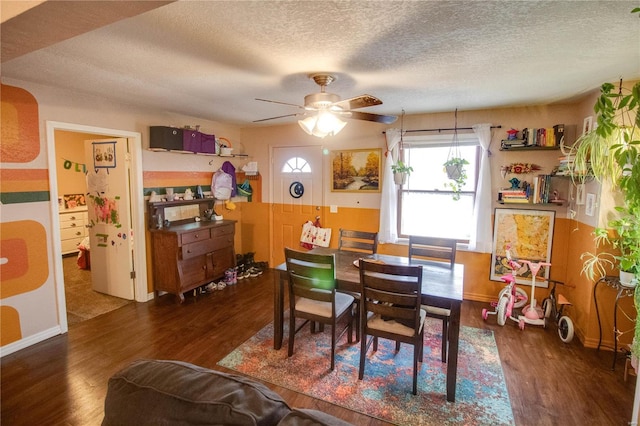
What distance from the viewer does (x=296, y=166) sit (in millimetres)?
5027

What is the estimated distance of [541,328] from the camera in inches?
130

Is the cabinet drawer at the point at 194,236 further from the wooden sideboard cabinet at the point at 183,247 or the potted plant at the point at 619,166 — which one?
the potted plant at the point at 619,166

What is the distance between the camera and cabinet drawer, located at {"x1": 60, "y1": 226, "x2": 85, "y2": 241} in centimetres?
568

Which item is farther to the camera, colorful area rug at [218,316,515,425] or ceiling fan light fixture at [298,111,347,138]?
ceiling fan light fixture at [298,111,347,138]

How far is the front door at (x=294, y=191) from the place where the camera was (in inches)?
193

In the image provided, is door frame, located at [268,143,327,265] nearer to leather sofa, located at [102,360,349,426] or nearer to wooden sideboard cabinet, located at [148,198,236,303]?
wooden sideboard cabinet, located at [148,198,236,303]

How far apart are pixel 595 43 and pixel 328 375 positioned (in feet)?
9.63

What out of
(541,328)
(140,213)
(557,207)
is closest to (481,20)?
(557,207)

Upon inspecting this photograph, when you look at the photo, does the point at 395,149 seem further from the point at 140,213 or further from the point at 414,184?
the point at 140,213

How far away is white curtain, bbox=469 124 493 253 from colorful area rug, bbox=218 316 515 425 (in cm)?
115

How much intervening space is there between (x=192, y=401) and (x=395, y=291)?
160 cm

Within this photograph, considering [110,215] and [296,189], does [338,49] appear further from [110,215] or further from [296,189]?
[110,215]

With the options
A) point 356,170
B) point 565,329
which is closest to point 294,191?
point 356,170

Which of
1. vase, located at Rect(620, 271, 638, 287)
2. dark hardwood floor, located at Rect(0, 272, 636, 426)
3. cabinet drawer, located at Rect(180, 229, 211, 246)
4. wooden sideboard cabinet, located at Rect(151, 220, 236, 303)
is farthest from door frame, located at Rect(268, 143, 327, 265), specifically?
vase, located at Rect(620, 271, 638, 287)
